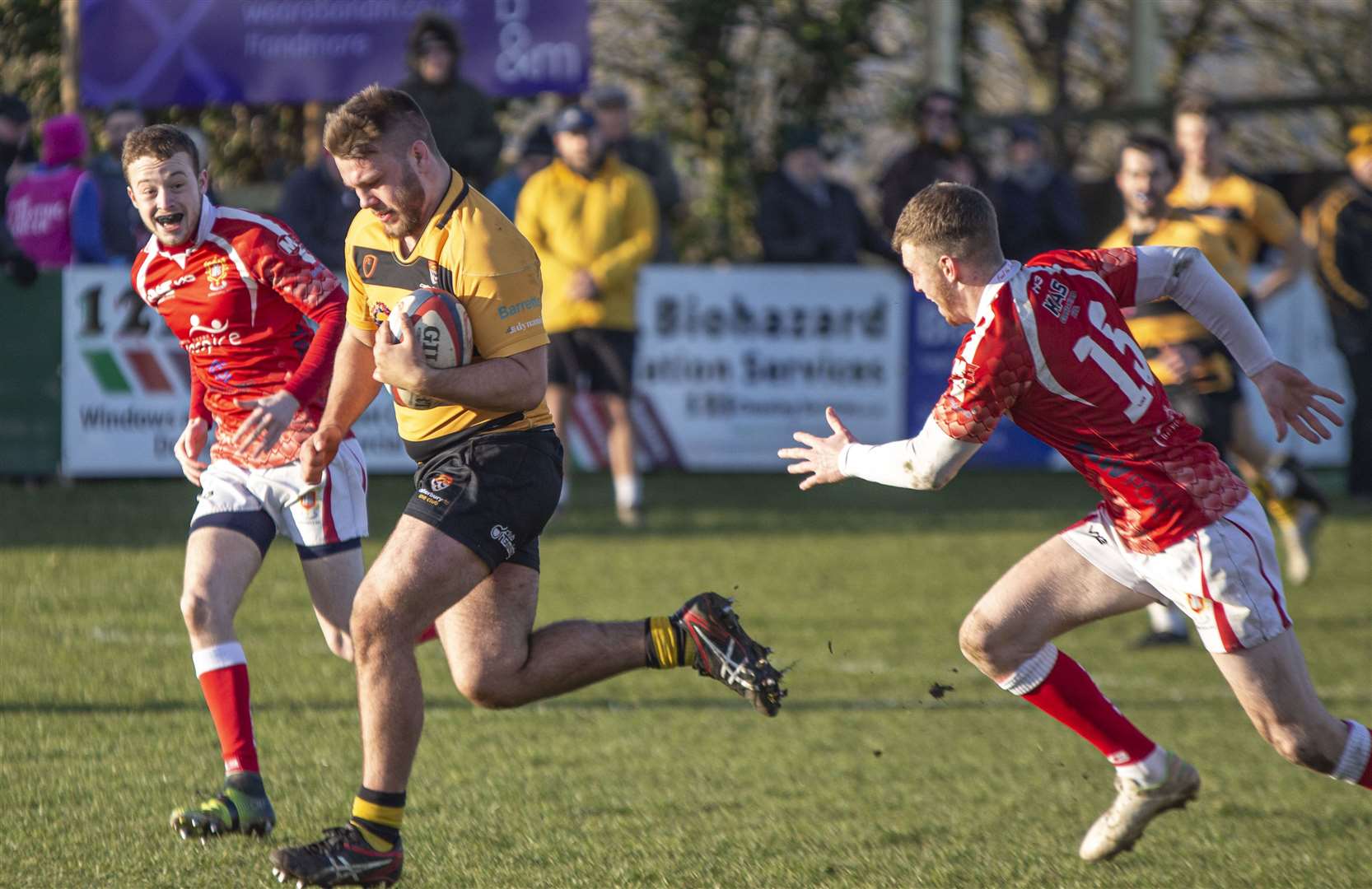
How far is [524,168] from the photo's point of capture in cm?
1235

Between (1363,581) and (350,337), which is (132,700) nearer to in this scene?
(350,337)

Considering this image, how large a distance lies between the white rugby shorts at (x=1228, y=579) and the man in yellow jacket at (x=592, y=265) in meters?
6.76

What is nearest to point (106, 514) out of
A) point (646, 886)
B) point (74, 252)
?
point (74, 252)

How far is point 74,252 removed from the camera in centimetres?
1216

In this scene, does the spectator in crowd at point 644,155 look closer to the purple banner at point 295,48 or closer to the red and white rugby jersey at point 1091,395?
the purple banner at point 295,48

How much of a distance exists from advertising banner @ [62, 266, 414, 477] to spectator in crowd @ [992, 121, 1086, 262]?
4835 millimetres

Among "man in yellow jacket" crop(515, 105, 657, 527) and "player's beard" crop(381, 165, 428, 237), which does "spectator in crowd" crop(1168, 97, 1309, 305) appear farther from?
"player's beard" crop(381, 165, 428, 237)

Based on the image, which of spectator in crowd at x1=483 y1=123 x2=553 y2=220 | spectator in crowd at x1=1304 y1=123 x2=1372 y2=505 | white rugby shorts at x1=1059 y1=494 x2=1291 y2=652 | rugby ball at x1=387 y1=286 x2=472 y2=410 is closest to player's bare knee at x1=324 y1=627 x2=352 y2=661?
rugby ball at x1=387 y1=286 x2=472 y2=410

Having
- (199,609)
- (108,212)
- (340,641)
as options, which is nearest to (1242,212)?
(340,641)

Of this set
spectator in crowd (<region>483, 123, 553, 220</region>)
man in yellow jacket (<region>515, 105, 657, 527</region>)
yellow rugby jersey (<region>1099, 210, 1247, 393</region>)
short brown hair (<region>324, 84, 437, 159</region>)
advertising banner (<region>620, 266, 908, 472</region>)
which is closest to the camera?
short brown hair (<region>324, 84, 437, 159</region>)

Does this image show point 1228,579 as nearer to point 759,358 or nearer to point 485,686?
point 485,686

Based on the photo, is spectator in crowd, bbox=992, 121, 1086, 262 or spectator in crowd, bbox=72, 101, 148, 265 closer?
spectator in crowd, bbox=72, 101, 148, 265

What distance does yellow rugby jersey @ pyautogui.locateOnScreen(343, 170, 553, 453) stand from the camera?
453 cm

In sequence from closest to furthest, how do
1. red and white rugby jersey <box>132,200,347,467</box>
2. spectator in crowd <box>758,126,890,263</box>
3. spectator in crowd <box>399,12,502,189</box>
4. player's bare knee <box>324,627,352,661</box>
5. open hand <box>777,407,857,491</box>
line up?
open hand <box>777,407,857,491</box> < red and white rugby jersey <box>132,200,347,467</box> < player's bare knee <box>324,627,352,661</box> < spectator in crowd <box>399,12,502,189</box> < spectator in crowd <box>758,126,890,263</box>
